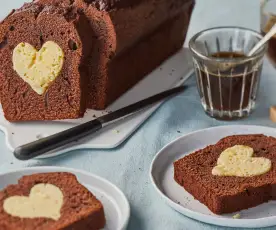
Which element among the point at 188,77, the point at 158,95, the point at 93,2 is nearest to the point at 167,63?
the point at 188,77

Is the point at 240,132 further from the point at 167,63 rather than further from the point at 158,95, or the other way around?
the point at 167,63

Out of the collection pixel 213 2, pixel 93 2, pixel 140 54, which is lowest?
pixel 213 2

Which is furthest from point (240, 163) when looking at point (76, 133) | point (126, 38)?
point (126, 38)

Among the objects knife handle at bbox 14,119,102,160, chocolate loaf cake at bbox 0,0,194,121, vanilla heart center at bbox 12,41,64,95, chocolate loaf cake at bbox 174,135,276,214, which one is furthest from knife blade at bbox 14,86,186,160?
chocolate loaf cake at bbox 174,135,276,214

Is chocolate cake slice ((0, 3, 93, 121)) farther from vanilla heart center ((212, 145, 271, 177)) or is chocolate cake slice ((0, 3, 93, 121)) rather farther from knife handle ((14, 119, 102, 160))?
vanilla heart center ((212, 145, 271, 177))

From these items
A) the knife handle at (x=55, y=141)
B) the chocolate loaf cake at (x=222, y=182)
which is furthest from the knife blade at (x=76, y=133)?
the chocolate loaf cake at (x=222, y=182)

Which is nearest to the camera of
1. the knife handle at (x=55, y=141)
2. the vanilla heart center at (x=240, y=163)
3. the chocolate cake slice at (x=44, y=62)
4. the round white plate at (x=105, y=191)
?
the round white plate at (x=105, y=191)

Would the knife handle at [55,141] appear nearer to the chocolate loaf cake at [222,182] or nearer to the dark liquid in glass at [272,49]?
the chocolate loaf cake at [222,182]

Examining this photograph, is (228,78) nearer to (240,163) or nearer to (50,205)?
(240,163)

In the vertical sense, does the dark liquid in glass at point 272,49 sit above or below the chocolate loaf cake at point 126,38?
below
